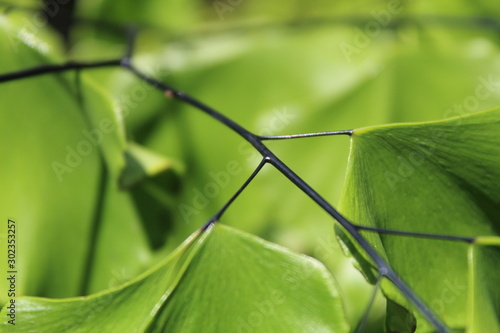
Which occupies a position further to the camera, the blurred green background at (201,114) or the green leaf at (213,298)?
the blurred green background at (201,114)

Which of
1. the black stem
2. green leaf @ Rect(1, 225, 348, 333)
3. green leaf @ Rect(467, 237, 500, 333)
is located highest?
the black stem

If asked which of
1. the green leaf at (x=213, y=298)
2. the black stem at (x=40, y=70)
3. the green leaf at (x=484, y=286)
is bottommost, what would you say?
the green leaf at (x=213, y=298)

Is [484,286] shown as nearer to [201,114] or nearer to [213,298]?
[213,298]

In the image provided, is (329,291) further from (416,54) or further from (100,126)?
Answer: (416,54)

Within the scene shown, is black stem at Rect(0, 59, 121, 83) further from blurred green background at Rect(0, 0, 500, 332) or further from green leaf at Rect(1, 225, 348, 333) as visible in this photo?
green leaf at Rect(1, 225, 348, 333)

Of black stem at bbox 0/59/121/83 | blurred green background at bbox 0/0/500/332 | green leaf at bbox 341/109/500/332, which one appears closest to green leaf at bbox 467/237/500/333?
green leaf at bbox 341/109/500/332

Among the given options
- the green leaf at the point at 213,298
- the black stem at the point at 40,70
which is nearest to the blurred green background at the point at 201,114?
the black stem at the point at 40,70

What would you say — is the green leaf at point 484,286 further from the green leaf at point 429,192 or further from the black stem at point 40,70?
the black stem at point 40,70
